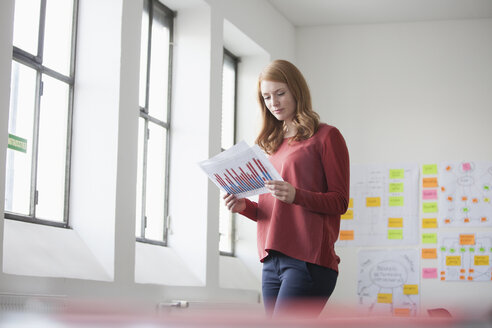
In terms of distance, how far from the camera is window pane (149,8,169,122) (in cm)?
468

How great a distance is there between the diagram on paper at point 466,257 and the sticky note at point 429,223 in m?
0.15

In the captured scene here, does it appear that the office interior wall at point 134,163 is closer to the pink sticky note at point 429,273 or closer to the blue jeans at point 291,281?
the blue jeans at point 291,281

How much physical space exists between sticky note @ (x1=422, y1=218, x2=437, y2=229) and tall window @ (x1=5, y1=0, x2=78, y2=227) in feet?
9.98

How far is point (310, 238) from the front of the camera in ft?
6.97

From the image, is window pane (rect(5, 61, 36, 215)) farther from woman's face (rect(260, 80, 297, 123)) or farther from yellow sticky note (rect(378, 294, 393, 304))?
yellow sticky note (rect(378, 294, 393, 304))

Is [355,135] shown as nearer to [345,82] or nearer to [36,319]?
[345,82]

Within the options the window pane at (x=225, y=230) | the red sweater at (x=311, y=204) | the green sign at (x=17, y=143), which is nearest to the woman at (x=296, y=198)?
the red sweater at (x=311, y=204)

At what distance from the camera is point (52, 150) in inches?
144

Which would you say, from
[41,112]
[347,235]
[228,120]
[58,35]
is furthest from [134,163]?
[347,235]

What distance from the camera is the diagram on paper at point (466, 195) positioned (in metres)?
5.61

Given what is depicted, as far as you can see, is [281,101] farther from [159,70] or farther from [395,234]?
[395,234]

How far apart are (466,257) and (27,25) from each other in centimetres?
369

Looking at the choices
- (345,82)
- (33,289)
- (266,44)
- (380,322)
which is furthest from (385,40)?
(380,322)

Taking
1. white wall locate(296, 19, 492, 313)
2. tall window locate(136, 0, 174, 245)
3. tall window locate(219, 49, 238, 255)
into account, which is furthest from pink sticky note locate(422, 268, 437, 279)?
tall window locate(136, 0, 174, 245)
